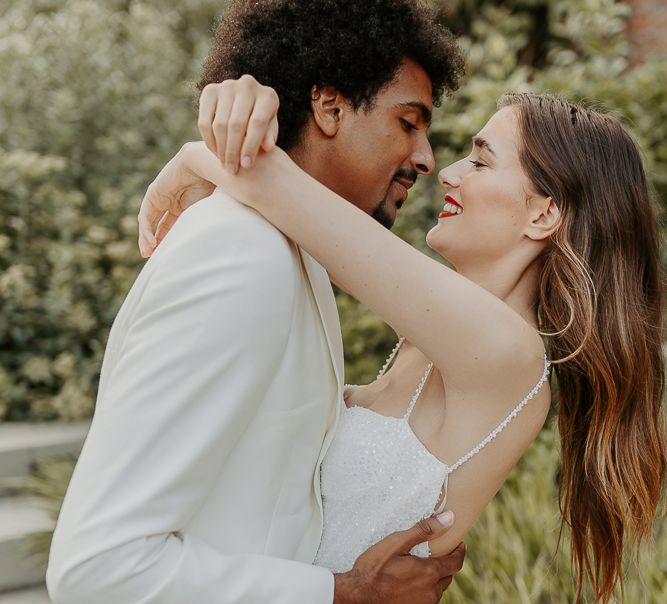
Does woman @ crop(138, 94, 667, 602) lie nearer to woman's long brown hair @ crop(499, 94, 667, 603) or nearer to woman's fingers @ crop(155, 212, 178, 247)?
woman's long brown hair @ crop(499, 94, 667, 603)

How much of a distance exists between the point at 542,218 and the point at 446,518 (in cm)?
78

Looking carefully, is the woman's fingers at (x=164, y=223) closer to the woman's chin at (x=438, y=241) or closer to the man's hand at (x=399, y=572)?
the woman's chin at (x=438, y=241)

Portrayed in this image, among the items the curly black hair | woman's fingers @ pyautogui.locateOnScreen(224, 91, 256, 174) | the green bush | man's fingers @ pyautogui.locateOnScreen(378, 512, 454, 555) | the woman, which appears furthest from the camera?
the green bush

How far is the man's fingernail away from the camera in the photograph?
2.03 m

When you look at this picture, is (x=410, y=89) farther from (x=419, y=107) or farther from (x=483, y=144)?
(x=483, y=144)

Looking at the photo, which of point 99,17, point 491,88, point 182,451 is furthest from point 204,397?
point 99,17

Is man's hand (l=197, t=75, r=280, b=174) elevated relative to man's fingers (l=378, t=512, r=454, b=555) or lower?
elevated

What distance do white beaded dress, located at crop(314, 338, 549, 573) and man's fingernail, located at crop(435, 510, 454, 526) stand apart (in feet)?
0.08

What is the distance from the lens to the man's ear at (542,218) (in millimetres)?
2234

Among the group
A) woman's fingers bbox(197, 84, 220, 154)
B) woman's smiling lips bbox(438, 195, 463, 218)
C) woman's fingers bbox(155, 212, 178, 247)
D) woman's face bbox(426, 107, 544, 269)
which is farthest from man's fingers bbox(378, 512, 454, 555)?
woman's fingers bbox(155, 212, 178, 247)

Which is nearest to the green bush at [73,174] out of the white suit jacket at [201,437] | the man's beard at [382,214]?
the man's beard at [382,214]

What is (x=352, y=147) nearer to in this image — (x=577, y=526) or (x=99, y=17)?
(x=577, y=526)

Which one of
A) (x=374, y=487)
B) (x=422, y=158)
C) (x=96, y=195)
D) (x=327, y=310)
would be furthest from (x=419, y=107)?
(x=96, y=195)

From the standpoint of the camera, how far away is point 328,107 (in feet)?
7.36
